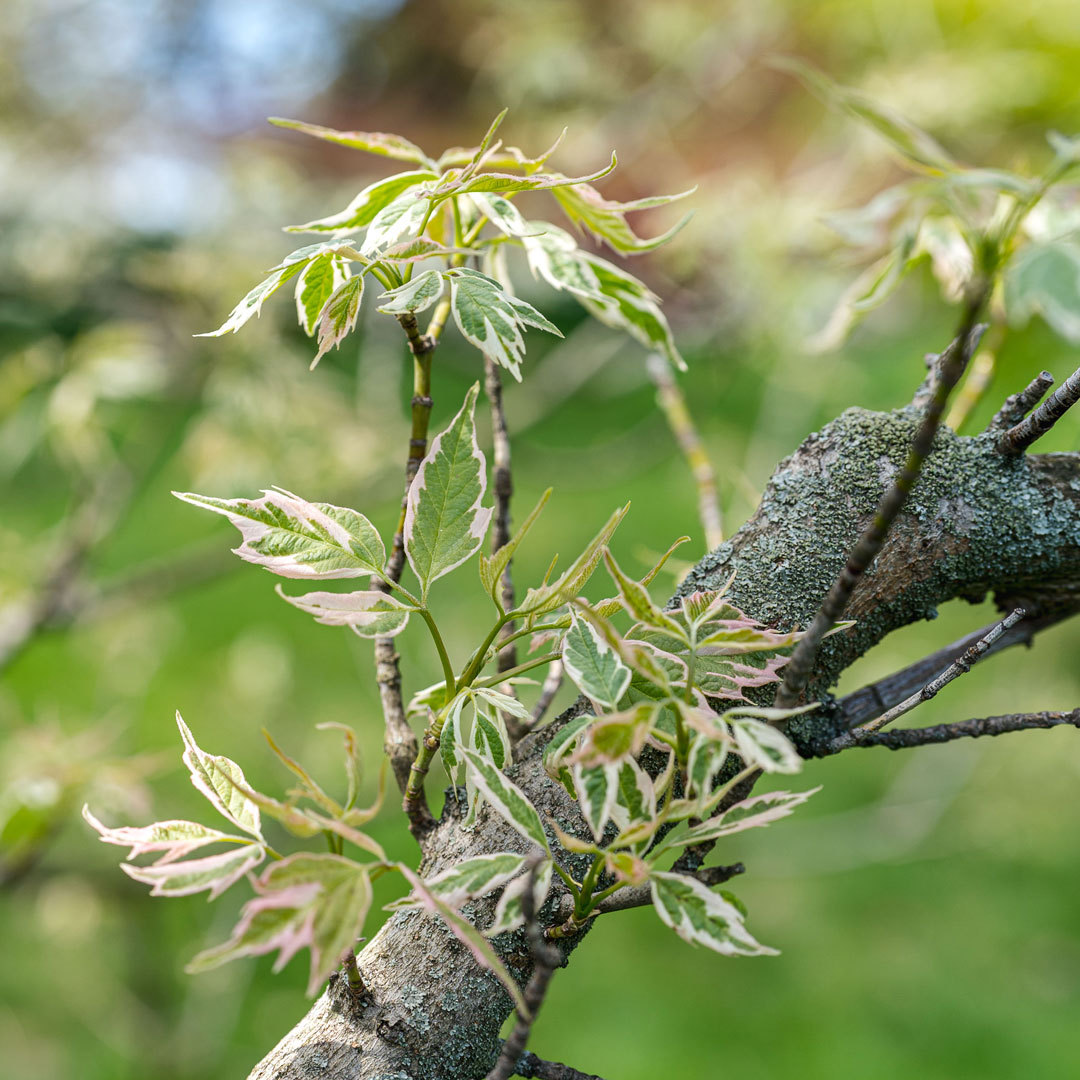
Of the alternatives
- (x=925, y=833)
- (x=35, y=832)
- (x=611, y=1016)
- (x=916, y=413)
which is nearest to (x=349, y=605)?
(x=916, y=413)

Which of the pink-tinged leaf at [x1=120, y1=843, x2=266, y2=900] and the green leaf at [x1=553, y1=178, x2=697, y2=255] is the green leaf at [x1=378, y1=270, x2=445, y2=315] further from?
the pink-tinged leaf at [x1=120, y1=843, x2=266, y2=900]

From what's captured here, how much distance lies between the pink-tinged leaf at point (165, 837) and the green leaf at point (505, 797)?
98mm

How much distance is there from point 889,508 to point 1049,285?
25.4 inches

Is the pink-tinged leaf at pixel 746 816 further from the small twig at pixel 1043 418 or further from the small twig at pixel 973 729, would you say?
the small twig at pixel 1043 418

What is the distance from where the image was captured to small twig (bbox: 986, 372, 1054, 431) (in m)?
0.45

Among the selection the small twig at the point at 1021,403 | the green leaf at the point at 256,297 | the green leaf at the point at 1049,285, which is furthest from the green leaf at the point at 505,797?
the green leaf at the point at 1049,285

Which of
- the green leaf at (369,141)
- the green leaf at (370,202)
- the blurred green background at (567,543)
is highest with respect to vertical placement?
the green leaf at (369,141)

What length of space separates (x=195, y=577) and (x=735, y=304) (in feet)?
3.92

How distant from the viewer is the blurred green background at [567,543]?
143cm

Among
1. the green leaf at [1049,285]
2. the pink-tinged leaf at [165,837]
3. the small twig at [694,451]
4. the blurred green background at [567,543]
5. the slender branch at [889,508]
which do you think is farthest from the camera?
the blurred green background at [567,543]

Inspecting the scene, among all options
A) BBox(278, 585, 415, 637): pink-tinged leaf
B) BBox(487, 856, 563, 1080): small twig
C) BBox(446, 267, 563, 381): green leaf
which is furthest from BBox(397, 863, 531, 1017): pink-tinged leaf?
BBox(446, 267, 563, 381): green leaf

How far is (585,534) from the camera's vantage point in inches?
98.0

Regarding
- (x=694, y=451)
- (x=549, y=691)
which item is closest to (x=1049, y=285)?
(x=694, y=451)

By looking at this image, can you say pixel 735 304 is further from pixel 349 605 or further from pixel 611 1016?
pixel 349 605
